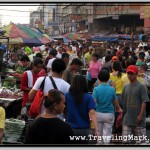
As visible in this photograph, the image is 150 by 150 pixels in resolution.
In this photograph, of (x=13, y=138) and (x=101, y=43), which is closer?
(x=13, y=138)

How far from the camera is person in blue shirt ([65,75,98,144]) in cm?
619

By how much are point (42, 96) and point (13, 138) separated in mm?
1129

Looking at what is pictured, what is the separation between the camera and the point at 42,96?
6617 mm

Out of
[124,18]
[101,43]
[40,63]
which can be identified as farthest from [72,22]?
[40,63]

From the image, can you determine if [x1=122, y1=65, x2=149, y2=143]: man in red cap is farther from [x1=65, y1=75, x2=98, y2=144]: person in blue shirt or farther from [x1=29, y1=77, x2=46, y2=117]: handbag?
[x1=29, y1=77, x2=46, y2=117]: handbag

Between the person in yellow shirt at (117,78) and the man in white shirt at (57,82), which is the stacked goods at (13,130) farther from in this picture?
the person in yellow shirt at (117,78)

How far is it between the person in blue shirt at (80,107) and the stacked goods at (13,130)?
145cm

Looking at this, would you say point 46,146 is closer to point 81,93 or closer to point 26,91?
point 81,93

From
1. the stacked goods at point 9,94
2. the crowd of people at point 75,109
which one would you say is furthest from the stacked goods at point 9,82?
the crowd of people at point 75,109

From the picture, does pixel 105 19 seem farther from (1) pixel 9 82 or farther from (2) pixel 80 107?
(2) pixel 80 107

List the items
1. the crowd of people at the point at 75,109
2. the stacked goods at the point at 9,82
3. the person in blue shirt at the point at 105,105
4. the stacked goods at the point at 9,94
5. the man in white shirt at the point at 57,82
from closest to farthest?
the crowd of people at the point at 75,109 → the man in white shirt at the point at 57,82 → the person in blue shirt at the point at 105,105 → the stacked goods at the point at 9,94 → the stacked goods at the point at 9,82

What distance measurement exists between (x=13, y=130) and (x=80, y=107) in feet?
5.60

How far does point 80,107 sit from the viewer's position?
6.21 m

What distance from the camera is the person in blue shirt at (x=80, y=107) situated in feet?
20.3
